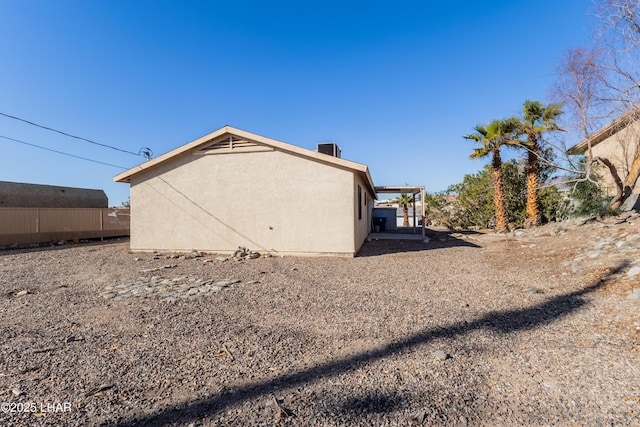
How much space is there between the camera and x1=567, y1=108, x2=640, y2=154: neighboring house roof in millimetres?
9233

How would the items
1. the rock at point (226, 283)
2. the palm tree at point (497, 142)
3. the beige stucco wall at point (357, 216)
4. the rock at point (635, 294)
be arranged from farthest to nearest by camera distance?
the palm tree at point (497, 142) → the beige stucco wall at point (357, 216) → the rock at point (226, 283) → the rock at point (635, 294)

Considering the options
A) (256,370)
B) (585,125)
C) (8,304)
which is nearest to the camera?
(256,370)

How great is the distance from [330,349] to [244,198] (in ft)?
25.6

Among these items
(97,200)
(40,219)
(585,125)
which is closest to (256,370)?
(585,125)

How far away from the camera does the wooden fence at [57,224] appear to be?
41.7 feet

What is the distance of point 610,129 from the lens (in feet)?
36.5

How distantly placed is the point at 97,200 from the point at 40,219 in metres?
8.48

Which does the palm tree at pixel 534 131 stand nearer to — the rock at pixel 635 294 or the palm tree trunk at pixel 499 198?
the palm tree trunk at pixel 499 198

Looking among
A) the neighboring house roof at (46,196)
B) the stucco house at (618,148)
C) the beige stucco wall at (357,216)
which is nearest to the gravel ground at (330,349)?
the beige stucco wall at (357,216)

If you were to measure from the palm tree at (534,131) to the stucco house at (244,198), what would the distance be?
9125 millimetres

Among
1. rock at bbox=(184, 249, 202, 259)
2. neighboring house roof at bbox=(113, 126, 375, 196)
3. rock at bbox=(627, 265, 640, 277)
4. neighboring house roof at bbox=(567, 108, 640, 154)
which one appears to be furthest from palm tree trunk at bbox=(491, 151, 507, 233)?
rock at bbox=(184, 249, 202, 259)

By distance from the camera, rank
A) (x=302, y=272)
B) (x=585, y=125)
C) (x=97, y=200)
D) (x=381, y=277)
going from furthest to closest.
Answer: (x=97, y=200) < (x=585, y=125) < (x=302, y=272) < (x=381, y=277)

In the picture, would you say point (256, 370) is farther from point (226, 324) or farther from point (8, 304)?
point (8, 304)

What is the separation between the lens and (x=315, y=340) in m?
3.39
